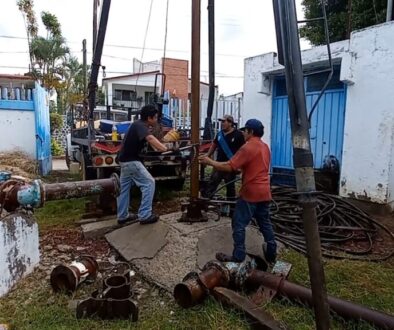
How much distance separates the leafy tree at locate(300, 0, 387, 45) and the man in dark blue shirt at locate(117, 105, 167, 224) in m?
7.51

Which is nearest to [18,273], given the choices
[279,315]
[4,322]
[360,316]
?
[4,322]

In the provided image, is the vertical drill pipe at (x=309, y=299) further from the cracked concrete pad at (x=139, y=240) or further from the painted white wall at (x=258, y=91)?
the painted white wall at (x=258, y=91)

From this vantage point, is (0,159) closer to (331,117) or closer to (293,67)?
(331,117)

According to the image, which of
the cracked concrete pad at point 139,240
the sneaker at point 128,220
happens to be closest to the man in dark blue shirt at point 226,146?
the sneaker at point 128,220

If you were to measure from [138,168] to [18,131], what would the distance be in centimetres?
644

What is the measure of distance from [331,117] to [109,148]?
4.60m

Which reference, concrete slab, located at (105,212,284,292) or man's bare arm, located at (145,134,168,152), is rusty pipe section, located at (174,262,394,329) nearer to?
concrete slab, located at (105,212,284,292)

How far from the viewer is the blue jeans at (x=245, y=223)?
391cm

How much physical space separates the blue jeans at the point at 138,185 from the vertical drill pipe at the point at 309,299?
1.98 meters

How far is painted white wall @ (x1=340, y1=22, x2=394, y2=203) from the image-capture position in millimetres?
6379

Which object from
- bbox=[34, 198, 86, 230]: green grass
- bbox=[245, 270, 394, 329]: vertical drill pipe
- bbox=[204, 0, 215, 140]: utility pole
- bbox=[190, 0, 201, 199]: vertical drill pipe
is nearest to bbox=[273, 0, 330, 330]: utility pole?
bbox=[245, 270, 394, 329]: vertical drill pipe

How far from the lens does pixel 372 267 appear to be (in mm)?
4293

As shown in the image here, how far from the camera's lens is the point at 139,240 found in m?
4.61

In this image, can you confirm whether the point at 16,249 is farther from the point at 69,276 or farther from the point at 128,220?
the point at 128,220
